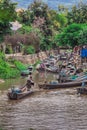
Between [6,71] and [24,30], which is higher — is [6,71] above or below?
below

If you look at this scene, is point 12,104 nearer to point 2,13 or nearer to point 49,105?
point 49,105

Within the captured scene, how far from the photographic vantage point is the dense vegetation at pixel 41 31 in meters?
53.6

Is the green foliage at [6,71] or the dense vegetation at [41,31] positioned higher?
the dense vegetation at [41,31]

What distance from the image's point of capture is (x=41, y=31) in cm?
7088

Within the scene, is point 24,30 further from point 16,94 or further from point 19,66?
point 16,94

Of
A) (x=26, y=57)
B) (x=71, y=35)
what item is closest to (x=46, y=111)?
(x=71, y=35)

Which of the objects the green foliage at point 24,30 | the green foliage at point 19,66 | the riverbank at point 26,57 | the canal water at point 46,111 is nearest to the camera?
the canal water at point 46,111

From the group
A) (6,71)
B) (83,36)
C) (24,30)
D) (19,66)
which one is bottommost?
(19,66)

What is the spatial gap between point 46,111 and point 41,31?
46.0m

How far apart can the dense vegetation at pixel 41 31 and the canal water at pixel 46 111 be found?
12.6 metres

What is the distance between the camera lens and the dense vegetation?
53.6m

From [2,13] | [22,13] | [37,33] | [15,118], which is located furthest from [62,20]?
[2,13]

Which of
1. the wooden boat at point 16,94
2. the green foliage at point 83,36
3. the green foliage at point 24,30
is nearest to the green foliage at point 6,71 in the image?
the green foliage at point 83,36

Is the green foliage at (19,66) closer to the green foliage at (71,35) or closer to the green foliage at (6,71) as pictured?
the green foliage at (6,71)
